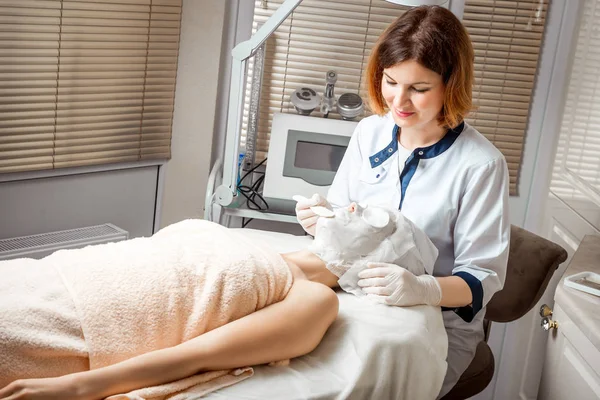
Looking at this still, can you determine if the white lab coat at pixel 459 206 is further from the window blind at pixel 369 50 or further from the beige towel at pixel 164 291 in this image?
the window blind at pixel 369 50

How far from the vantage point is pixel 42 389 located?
1149mm

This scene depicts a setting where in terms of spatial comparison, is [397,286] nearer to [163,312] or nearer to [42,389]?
[163,312]

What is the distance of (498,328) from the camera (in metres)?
2.94

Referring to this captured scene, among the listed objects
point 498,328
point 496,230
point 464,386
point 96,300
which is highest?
point 496,230

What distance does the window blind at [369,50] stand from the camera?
271cm

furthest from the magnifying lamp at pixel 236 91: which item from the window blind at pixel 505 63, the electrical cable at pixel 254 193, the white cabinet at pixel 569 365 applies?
the white cabinet at pixel 569 365

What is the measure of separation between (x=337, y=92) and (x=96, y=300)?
1648 mm

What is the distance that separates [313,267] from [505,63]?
4.71 ft

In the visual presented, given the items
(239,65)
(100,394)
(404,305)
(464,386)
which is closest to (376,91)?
(239,65)

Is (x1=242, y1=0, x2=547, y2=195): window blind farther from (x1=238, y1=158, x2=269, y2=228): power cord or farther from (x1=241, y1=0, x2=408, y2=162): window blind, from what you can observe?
(x1=238, y1=158, x2=269, y2=228): power cord

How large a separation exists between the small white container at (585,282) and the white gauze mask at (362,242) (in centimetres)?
36

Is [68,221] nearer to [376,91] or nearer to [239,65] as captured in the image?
[239,65]

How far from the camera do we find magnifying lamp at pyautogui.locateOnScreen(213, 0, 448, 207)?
2.08 meters

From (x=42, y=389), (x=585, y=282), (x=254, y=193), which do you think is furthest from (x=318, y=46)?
(x=42, y=389)
